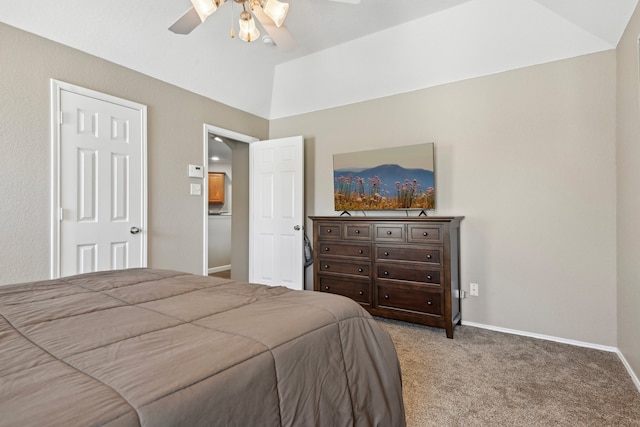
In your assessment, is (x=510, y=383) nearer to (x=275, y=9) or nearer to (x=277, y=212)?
(x=275, y=9)

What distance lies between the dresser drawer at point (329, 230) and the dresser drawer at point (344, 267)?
244mm

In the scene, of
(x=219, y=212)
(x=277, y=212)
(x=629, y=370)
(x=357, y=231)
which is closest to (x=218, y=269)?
(x=219, y=212)

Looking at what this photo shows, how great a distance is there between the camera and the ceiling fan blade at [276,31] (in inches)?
80.3

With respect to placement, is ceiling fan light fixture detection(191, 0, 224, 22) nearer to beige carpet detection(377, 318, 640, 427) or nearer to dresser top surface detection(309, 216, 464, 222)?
dresser top surface detection(309, 216, 464, 222)

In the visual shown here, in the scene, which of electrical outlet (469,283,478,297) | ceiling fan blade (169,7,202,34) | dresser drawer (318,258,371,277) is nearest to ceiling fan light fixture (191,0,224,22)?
ceiling fan blade (169,7,202,34)

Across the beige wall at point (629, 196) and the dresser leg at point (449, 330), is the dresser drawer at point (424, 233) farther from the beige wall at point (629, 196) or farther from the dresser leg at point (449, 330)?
the beige wall at point (629, 196)

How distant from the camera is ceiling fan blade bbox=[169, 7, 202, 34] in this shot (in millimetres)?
2037

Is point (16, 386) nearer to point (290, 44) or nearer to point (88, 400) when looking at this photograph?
point (88, 400)

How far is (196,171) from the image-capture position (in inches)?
142

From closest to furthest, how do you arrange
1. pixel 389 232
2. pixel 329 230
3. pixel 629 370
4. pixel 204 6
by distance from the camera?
pixel 204 6, pixel 629 370, pixel 389 232, pixel 329 230

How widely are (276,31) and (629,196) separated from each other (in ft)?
8.73

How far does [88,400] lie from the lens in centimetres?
58

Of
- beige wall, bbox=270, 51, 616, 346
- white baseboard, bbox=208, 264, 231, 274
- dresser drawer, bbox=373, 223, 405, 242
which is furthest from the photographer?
white baseboard, bbox=208, 264, 231, 274

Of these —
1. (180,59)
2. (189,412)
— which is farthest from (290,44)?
(189,412)
